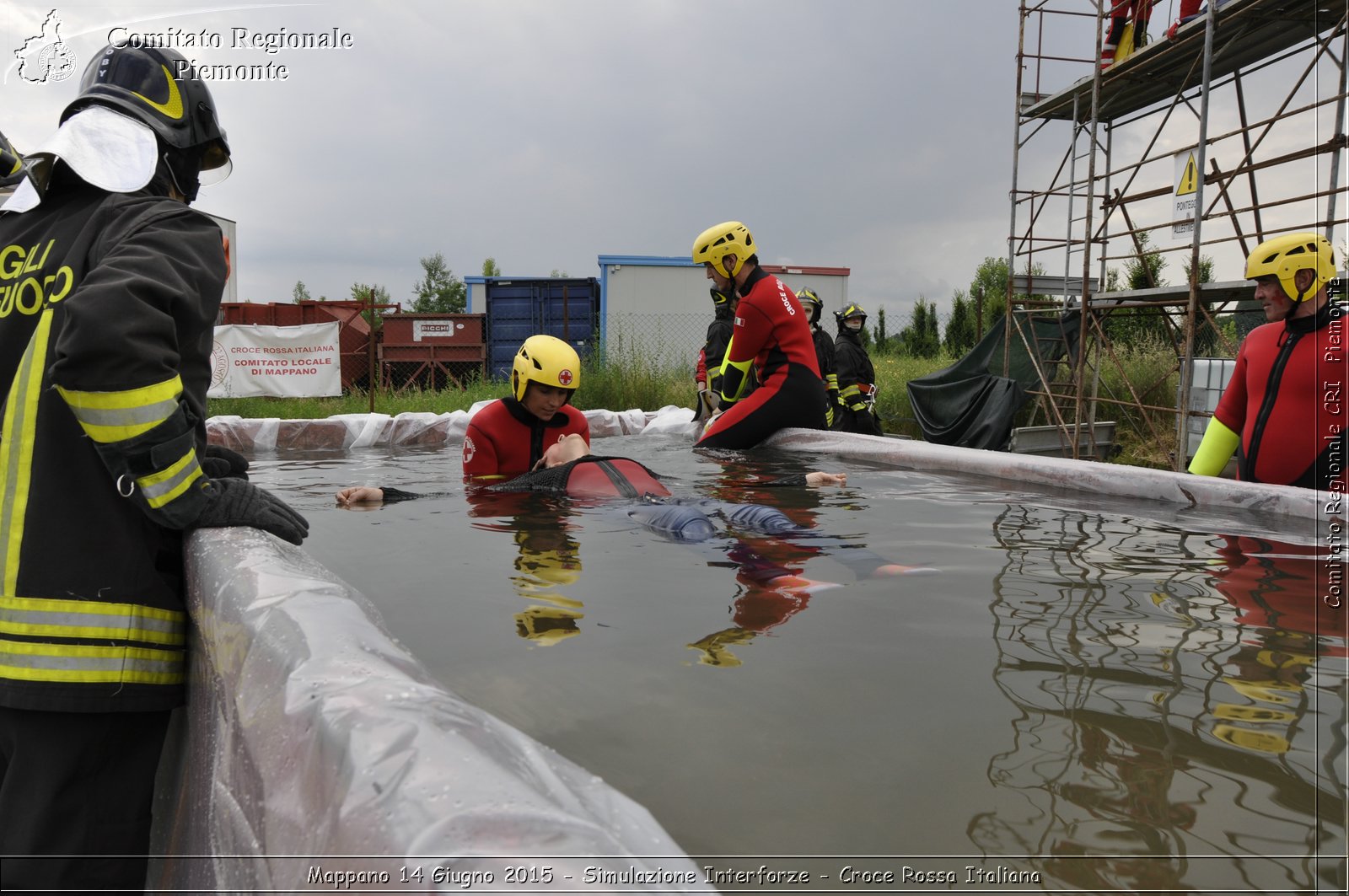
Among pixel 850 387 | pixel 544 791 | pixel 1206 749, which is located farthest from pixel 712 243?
pixel 544 791

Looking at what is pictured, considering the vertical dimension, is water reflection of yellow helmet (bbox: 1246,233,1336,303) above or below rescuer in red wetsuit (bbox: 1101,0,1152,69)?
below

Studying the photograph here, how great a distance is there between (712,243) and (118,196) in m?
5.24

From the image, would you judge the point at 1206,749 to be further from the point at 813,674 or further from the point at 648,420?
the point at 648,420

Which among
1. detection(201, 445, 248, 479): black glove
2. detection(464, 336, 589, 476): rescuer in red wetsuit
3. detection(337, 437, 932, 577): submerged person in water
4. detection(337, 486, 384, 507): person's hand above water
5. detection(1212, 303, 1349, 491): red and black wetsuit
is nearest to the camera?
detection(201, 445, 248, 479): black glove

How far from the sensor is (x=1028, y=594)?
270 centimetres

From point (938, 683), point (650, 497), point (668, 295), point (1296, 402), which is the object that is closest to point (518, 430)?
point (650, 497)

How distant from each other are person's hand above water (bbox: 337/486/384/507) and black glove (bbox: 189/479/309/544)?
110 inches

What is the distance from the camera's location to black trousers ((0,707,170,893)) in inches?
64.7

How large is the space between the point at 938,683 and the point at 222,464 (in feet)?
6.43

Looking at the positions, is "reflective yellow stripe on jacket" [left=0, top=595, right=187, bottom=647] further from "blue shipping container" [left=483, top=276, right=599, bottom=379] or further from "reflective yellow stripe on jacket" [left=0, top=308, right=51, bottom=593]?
"blue shipping container" [left=483, top=276, right=599, bottom=379]

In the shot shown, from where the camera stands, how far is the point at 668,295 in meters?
19.4

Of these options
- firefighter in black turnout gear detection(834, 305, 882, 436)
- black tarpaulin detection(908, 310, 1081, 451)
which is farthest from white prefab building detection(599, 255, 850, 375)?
firefighter in black turnout gear detection(834, 305, 882, 436)

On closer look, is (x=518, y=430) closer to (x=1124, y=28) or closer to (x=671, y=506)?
(x=671, y=506)

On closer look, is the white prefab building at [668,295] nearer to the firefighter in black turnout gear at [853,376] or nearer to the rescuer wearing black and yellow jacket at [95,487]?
the firefighter in black turnout gear at [853,376]
